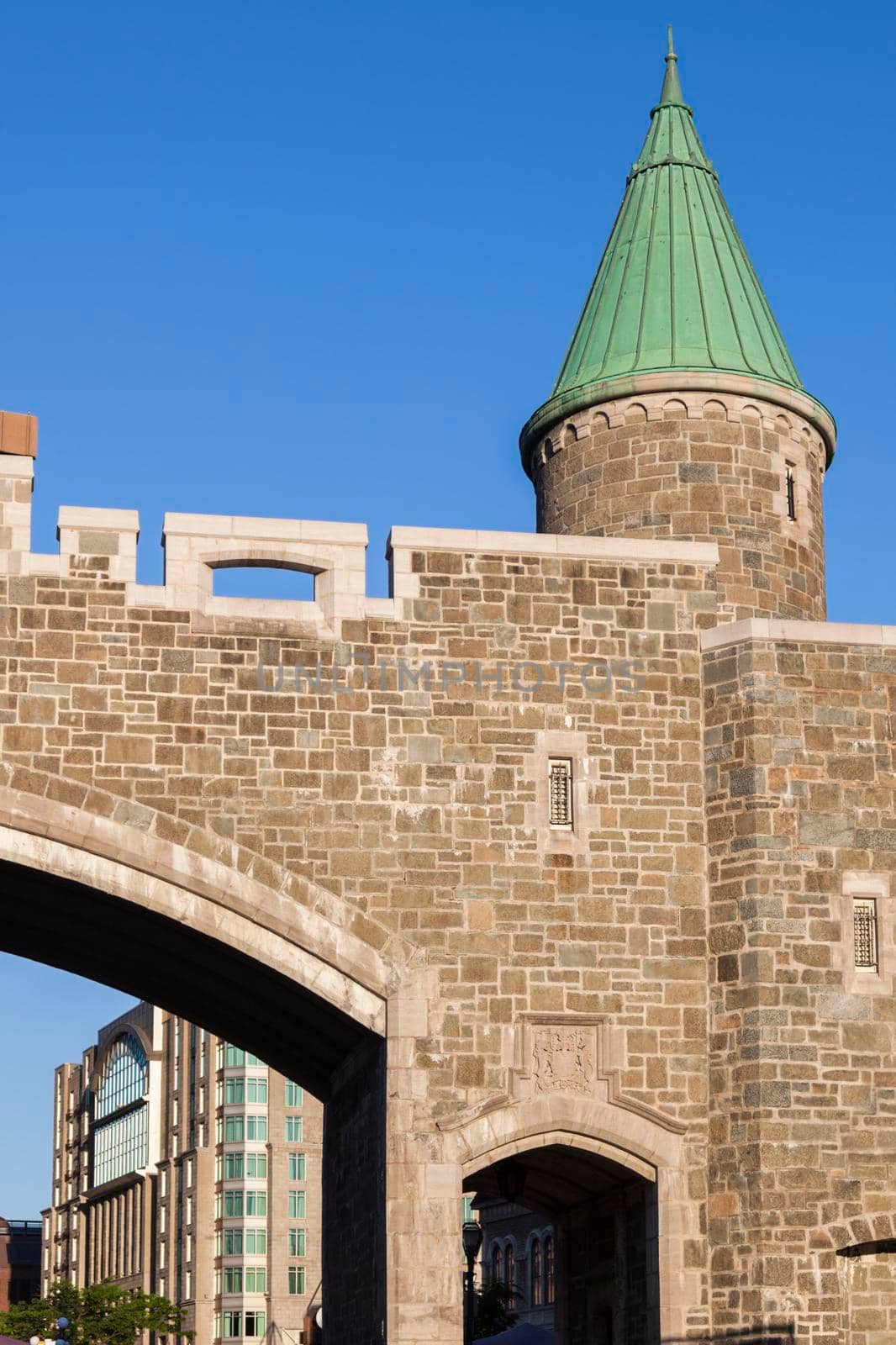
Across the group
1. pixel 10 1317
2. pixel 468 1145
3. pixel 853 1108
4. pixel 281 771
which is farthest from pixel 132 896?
pixel 10 1317

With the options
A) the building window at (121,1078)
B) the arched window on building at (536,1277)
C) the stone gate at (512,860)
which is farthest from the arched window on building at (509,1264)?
the stone gate at (512,860)

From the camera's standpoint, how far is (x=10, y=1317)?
79.7 m

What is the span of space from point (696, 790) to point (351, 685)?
11.7 feet

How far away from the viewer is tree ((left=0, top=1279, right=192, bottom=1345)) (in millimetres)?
74938

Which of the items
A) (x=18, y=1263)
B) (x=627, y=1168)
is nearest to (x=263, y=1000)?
(x=627, y=1168)

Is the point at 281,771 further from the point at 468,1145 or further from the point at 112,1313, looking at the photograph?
the point at 112,1313

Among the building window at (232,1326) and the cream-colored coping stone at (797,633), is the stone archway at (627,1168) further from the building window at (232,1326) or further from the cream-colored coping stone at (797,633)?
the building window at (232,1326)

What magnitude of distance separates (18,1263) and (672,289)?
385 ft

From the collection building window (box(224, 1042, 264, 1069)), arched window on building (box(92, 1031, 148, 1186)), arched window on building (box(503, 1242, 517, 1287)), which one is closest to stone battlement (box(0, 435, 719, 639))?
arched window on building (box(503, 1242, 517, 1287))

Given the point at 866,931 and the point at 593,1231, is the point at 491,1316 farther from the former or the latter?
the point at 866,931

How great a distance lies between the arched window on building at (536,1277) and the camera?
5997 cm

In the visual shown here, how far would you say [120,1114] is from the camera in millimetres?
100250

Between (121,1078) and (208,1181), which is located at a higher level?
(121,1078)

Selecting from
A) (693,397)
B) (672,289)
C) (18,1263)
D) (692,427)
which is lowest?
(18,1263)
